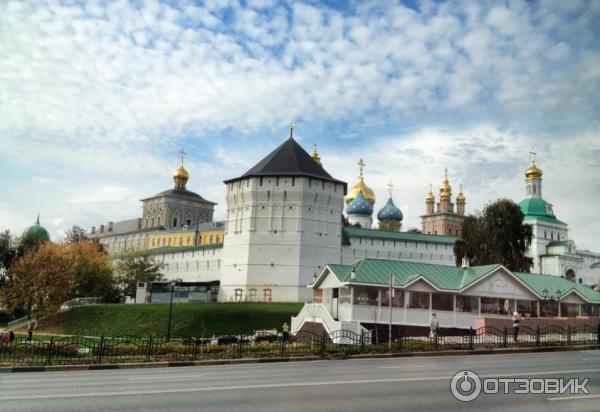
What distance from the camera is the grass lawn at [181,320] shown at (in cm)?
3838

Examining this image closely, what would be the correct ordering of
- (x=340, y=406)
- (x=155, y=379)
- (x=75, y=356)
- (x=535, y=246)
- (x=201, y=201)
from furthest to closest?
(x=201, y=201) → (x=535, y=246) → (x=75, y=356) → (x=155, y=379) → (x=340, y=406)

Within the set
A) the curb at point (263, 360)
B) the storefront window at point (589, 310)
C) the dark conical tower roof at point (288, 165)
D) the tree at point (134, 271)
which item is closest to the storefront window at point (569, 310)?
the storefront window at point (589, 310)

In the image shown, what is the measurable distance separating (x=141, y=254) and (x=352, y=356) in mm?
44735

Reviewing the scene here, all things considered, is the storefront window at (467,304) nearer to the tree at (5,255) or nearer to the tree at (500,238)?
the tree at (500,238)

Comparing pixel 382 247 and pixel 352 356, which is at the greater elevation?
pixel 382 247

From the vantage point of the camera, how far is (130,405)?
32.9ft

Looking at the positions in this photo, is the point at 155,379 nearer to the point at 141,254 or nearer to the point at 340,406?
the point at 340,406

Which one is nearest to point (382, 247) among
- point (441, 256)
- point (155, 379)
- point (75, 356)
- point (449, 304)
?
point (441, 256)

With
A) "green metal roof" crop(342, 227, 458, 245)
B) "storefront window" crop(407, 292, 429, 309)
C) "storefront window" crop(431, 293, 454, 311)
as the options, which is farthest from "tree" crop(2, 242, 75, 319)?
"storefront window" crop(431, 293, 454, 311)

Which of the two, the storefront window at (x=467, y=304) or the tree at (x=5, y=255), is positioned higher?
the tree at (x=5, y=255)

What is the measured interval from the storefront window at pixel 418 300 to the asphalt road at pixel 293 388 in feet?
40.5

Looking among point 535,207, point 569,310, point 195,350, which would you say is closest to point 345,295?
point 195,350

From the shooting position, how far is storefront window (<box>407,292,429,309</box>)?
98.5 ft

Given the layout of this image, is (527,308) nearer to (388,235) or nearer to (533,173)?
(388,235)
